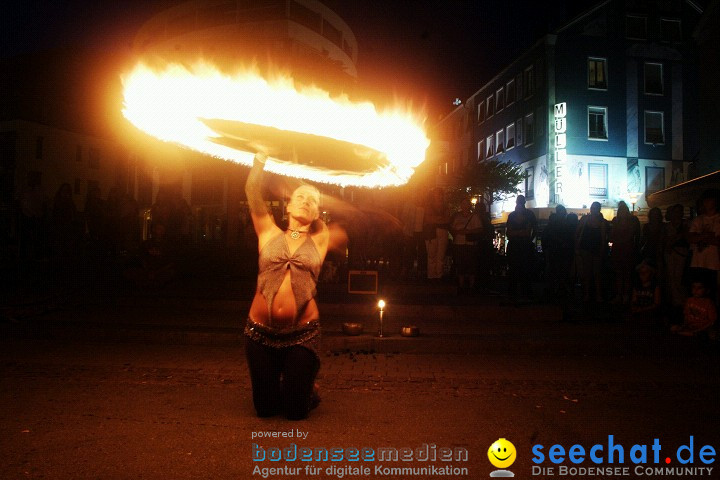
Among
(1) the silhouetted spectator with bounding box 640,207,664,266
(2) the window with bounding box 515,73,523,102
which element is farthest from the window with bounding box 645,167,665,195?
(1) the silhouetted spectator with bounding box 640,207,664,266

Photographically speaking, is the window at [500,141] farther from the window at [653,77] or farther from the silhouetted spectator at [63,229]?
the silhouetted spectator at [63,229]

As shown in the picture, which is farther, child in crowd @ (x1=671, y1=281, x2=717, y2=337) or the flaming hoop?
child in crowd @ (x1=671, y1=281, x2=717, y2=337)

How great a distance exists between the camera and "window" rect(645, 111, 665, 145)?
3594 centimetres

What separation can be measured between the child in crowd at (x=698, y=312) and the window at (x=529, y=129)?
1257 inches

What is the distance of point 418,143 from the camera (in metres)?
5.73

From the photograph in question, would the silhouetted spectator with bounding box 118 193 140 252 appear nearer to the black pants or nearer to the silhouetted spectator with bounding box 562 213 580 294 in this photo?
the silhouetted spectator with bounding box 562 213 580 294

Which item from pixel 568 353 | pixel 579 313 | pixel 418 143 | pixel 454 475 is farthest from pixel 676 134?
pixel 454 475

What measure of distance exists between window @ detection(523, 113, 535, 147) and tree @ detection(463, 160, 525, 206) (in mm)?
2122

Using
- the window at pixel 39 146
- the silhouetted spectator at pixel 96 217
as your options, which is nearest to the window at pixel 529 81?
the silhouetted spectator at pixel 96 217

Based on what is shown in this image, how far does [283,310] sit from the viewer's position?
14.6 feet

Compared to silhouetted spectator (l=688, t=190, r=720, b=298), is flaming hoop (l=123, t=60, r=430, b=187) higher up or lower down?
higher up

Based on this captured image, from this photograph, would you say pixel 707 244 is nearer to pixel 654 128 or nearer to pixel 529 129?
pixel 654 128

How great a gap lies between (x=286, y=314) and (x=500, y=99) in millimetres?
44406

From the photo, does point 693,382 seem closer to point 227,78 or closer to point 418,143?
point 418,143
